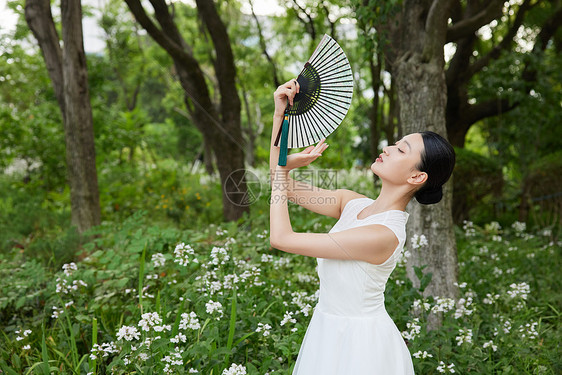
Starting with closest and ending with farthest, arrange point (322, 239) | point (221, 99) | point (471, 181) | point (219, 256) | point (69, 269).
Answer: point (322, 239) → point (219, 256) → point (69, 269) → point (221, 99) → point (471, 181)

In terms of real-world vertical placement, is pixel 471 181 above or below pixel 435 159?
above

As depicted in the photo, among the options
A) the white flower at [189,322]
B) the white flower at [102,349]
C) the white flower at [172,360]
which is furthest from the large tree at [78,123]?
the white flower at [172,360]

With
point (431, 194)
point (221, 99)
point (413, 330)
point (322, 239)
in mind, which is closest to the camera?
point (322, 239)

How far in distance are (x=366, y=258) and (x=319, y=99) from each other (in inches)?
24.4

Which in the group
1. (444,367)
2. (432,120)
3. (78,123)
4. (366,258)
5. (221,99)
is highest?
(221,99)

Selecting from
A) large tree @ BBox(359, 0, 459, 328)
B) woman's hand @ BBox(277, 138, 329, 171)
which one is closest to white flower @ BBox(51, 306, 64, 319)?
woman's hand @ BBox(277, 138, 329, 171)

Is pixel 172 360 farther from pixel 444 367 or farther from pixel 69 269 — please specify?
pixel 444 367

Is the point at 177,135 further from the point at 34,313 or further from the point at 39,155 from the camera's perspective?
the point at 34,313

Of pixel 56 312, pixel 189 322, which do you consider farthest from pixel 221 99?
pixel 189 322

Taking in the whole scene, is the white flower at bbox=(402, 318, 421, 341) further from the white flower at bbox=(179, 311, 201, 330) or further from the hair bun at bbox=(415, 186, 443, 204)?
the white flower at bbox=(179, 311, 201, 330)

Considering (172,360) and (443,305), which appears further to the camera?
(443,305)

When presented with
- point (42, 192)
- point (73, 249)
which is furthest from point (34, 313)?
point (42, 192)

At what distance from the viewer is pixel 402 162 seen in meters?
1.67

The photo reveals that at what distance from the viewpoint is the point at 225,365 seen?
2.20 m
